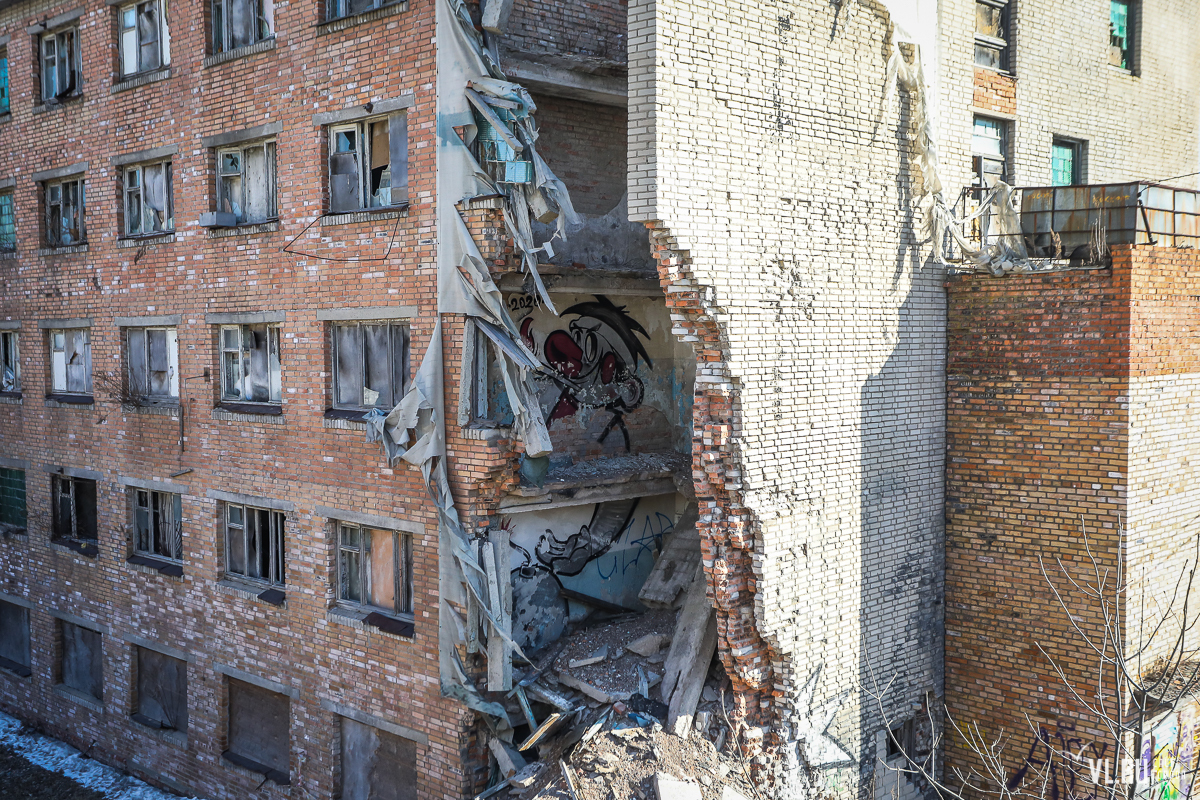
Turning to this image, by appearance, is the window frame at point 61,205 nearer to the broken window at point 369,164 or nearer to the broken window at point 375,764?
the broken window at point 369,164

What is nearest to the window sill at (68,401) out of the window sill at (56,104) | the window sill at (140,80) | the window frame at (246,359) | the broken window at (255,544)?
the window frame at (246,359)

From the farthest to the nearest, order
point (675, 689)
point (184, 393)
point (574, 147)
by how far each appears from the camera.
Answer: point (184, 393) < point (574, 147) < point (675, 689)

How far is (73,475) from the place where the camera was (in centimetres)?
1630

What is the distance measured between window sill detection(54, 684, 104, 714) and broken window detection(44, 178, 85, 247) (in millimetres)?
7620

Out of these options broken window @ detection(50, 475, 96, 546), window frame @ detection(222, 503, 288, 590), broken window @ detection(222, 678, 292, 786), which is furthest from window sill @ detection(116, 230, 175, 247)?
broken window @ detection(222, 678, 292, 786)

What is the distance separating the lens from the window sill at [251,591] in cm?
1287

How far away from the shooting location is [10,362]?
18.0m

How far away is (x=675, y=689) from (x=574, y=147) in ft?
22.1

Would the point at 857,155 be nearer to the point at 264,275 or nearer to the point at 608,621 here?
the point at 608,621

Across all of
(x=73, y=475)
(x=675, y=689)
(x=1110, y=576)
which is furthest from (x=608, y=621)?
(x=73, y=475)

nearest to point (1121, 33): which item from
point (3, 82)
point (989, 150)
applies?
point (989, 150)

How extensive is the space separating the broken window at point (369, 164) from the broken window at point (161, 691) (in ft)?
25.3

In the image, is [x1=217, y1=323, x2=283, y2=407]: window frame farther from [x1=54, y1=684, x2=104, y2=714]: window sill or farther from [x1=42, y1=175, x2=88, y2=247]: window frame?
[x1=54, y1=684, x2=104, y2=714]: window sill

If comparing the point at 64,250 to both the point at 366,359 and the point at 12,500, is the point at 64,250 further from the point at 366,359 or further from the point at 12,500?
the point at 366,359
